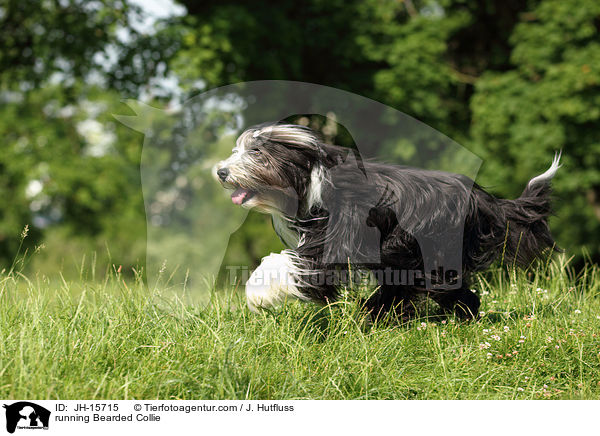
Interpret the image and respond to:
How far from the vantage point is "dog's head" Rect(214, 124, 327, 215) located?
11.2 feet

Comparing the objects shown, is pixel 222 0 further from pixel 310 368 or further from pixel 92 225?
pixel 310 368

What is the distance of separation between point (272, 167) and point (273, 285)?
72 centimetres

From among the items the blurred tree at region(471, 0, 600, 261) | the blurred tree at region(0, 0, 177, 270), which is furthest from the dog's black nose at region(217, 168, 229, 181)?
the blurred tree at region(471, 0, 600, 261)

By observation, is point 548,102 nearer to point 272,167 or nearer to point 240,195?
point 272,167

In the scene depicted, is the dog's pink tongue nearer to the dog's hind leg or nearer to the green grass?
the green grass

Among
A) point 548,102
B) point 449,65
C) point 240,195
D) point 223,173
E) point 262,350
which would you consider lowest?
point 262,350

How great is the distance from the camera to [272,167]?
11.2ft

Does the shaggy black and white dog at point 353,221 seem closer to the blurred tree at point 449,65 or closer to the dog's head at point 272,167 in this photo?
the dog's head at point 272,167

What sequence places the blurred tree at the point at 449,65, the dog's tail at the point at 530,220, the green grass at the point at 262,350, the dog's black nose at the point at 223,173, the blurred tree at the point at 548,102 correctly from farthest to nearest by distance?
the blurred tree at the point at 548,102, the blurred tree at the point at 449,65, the dog's tail at the point at 530,220, the dog's black nose at the point at 223,173, the green grass at the point at 262,350

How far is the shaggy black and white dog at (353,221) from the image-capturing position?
344 cm

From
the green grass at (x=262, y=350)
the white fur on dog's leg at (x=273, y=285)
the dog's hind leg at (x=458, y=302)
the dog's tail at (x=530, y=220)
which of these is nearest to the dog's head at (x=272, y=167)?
the white fur on dog's leg at (x=273, y=285)

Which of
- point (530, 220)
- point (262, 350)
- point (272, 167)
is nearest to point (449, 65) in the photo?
point (530, 220)

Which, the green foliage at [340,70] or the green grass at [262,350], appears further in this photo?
the green foliage at [340,70]

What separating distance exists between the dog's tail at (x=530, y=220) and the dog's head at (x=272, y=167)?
60.1 inches
